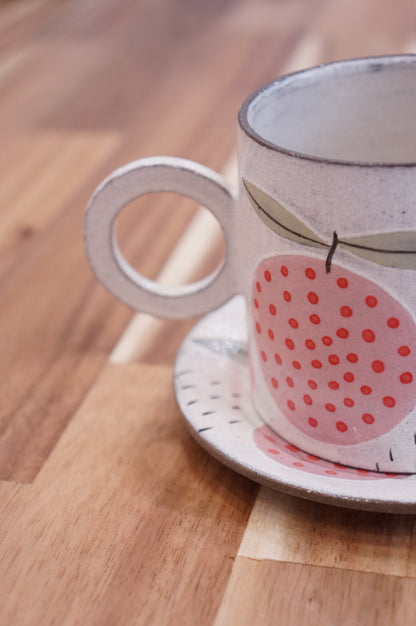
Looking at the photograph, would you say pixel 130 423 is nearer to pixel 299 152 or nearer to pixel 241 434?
pixel 241 434

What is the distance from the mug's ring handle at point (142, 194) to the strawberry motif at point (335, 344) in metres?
0.04

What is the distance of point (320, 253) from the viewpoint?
0.34 meters

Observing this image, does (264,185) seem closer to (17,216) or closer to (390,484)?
(390,484)

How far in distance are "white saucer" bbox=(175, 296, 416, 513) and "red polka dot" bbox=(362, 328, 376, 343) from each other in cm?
6

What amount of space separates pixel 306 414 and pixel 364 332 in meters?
0.06

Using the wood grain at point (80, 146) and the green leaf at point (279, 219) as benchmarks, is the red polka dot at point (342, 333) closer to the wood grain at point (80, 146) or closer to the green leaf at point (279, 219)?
the green leaf at point (279, 219)

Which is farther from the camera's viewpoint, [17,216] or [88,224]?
[17,216]

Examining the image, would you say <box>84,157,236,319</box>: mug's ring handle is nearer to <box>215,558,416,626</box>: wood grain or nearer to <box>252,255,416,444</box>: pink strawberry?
<box>252,255,416,444</box>: pink strawberry

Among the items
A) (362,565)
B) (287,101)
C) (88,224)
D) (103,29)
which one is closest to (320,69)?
(287,101)

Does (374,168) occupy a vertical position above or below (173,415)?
above

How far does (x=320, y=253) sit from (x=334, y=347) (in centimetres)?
4

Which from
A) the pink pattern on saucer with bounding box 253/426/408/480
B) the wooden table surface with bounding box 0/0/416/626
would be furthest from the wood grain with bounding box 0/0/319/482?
the pink pattern on saucer with bounding box 253/426/408/480

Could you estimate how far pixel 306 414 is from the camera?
0.39m

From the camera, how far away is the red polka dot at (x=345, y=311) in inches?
13.5
